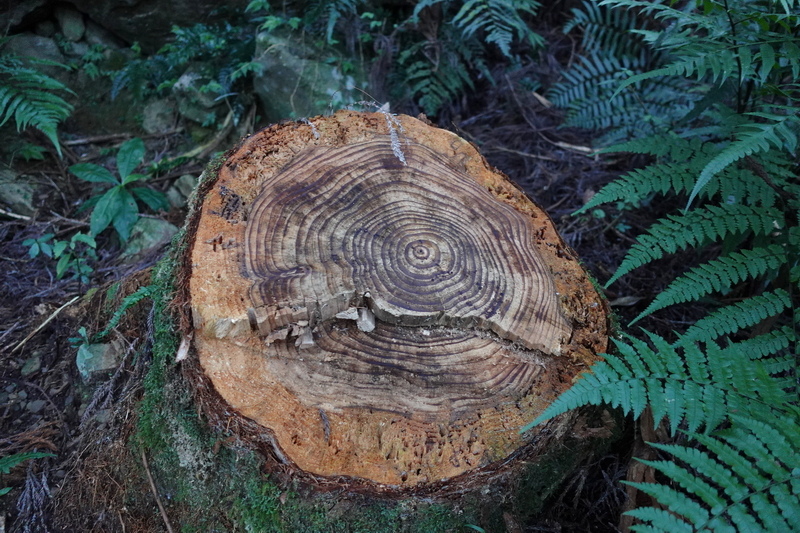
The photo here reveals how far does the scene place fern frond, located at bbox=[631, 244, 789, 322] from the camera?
233cm

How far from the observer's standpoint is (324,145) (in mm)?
2588

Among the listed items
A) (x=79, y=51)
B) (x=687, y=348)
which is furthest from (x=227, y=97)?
(x=687, y=348)

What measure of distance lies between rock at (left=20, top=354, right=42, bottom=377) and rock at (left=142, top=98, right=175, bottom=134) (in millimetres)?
2339

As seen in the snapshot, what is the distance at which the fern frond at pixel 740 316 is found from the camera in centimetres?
230

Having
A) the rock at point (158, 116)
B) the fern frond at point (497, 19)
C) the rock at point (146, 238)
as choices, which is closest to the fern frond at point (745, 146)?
the fern frond at point (497, 19)

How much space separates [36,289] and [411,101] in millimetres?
3044

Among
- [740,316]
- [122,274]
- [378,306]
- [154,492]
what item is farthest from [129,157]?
[740,316]

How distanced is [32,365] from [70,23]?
3.17 m

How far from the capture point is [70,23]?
457 cm

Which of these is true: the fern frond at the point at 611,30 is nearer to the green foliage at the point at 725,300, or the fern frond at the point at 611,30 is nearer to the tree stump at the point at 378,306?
the green foliage at the point at 725,300

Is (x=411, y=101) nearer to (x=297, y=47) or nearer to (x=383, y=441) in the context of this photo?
(x=297, y=47)

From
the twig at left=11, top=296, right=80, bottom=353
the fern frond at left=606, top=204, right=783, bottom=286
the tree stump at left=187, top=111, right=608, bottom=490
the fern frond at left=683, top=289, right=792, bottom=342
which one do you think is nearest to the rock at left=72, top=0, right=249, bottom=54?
the twig at left=11, top=296, right=80, bottom=353

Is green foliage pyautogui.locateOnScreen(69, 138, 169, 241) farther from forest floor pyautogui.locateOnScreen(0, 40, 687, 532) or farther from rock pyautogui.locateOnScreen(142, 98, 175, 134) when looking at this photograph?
rock pyautogui.locateOnScreen(142, 98, 175, 134)

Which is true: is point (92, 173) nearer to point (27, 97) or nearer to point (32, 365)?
point (27, 97)
